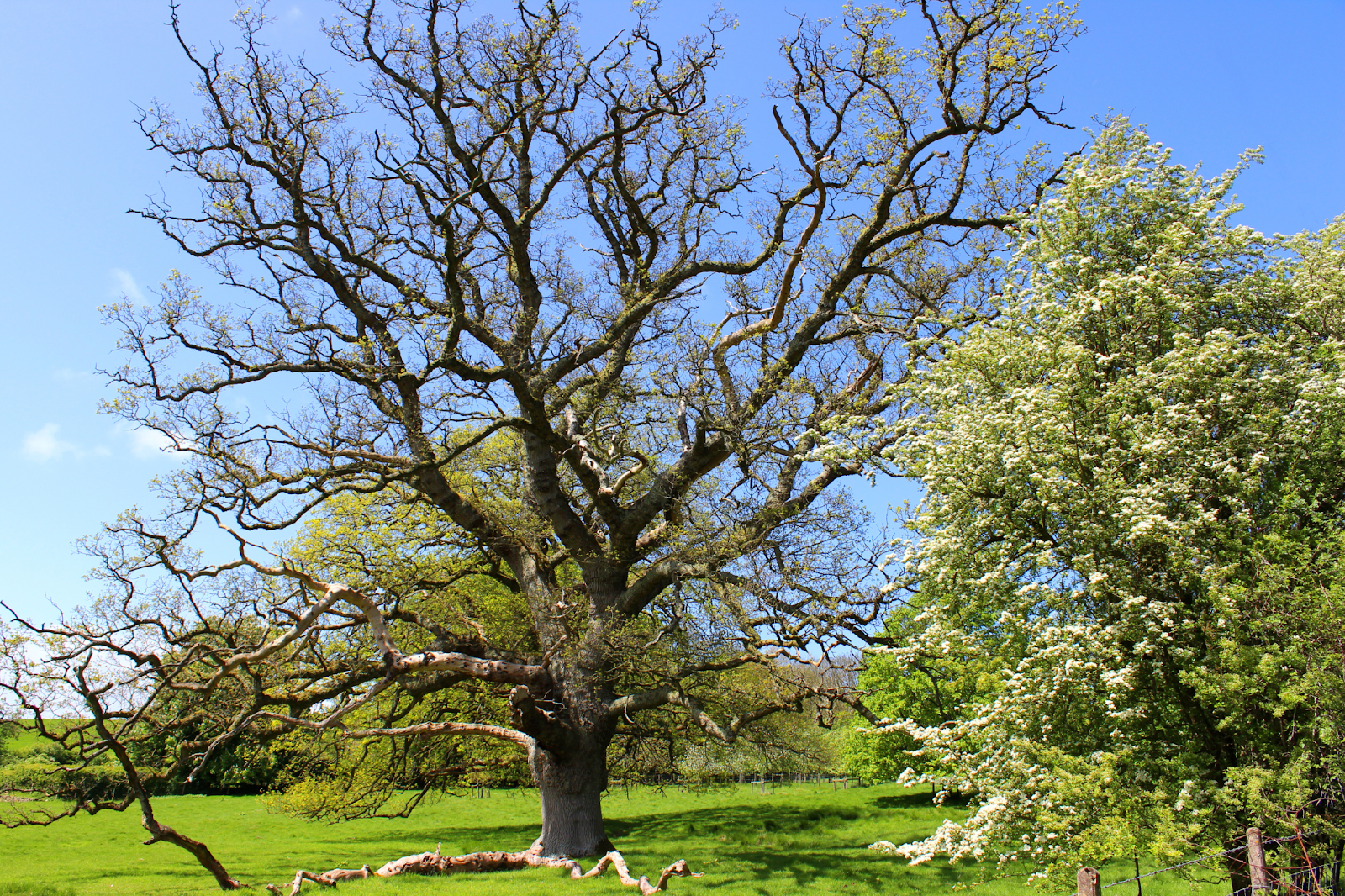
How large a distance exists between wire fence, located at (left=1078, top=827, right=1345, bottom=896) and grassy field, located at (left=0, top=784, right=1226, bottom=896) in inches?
25.6

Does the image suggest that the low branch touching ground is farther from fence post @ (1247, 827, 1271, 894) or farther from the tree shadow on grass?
fence post @ (1247, 827, 1271, 894)

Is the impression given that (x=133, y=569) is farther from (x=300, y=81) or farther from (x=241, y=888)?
(x=300, y=81)

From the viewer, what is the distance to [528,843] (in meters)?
21.9

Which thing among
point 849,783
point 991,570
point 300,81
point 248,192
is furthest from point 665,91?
point 849,783

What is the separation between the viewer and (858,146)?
1714 centimetres

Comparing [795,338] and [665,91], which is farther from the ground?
[665,91]

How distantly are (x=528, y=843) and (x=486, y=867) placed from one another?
6180 mm

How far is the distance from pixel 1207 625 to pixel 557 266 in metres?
14.4

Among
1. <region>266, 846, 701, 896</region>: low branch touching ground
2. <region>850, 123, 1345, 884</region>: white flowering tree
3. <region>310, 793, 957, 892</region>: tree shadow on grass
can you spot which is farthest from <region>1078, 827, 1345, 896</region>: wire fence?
<region>266, 846, 701, 896</region>: low branch touching ground

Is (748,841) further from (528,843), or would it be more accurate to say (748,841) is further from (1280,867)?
(1280,867)

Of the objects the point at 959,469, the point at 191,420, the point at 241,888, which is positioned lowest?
the point at 241,888

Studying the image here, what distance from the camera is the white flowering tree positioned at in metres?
7.80

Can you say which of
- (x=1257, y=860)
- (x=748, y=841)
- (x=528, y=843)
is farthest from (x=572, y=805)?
(x=1257, y=860)

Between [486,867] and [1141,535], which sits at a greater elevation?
[1141,535]
